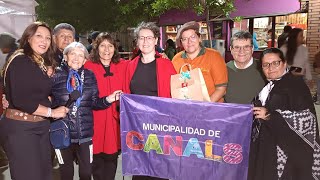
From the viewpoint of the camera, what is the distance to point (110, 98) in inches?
136

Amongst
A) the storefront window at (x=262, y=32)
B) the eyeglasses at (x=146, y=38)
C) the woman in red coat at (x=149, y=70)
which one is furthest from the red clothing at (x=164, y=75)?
the storefront window at (x=262, y=32)

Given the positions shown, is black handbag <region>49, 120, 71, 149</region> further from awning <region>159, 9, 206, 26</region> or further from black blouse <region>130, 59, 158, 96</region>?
awning <region>159, 9, 206, 26</region>

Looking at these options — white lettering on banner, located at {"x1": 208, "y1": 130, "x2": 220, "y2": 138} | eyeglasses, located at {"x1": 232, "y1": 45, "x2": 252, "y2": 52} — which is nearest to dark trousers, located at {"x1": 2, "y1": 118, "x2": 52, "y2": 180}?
white lettering on banner, located at {"x1": 208, "y1": 130, "x2": 220, "y2": 138}

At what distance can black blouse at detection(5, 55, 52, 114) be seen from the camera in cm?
292

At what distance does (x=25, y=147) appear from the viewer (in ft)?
10.0

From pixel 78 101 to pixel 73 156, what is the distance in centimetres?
66

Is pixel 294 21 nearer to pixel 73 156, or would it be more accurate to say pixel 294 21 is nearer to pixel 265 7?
pixel 265 7

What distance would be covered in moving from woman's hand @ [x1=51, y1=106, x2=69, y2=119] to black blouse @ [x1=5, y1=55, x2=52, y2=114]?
18cm

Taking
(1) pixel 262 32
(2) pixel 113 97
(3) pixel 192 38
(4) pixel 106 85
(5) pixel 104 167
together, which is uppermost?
(1) pixel 262 32

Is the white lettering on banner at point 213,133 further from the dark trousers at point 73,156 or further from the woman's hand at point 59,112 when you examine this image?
the woman's hand at point 59,112

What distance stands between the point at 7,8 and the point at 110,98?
299 cm

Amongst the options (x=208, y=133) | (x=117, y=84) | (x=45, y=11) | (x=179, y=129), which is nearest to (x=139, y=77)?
(x=117, y=84)

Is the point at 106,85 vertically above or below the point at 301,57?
below

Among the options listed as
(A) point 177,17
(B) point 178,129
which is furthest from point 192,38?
(A) point 177,17
